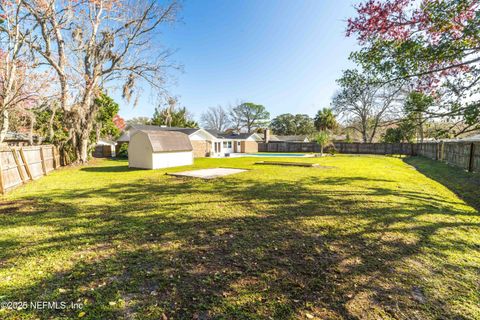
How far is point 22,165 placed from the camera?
8.88 metres

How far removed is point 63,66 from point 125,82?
353cm

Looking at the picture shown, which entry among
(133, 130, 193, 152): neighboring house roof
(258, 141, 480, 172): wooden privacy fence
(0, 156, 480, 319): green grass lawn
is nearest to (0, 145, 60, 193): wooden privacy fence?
(0, 156, 480, 319): green grass lawn

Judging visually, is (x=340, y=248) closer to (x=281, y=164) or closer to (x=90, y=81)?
(x=281, y=164)

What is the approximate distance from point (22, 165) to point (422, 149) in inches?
1338

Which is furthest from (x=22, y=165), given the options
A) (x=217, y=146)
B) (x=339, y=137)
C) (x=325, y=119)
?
(x=339, y=137)

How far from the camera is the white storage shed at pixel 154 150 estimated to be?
13.6m

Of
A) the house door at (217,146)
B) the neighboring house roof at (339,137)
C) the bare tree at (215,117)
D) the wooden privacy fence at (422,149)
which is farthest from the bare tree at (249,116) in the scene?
the house door at (217,146)

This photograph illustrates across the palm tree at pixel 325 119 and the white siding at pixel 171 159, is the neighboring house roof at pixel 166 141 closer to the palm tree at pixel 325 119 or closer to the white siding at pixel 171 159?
the white siding at pixel 171 159

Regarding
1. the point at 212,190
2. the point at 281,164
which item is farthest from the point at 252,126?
the point at 212,190

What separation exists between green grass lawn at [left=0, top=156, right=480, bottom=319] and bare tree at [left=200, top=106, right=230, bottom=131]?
53443mm

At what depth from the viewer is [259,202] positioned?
6172 mm

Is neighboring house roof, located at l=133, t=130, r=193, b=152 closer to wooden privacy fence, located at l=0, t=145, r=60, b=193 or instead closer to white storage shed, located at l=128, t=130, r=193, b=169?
white storage shed, located at l=128, t=130, r=193, b=169

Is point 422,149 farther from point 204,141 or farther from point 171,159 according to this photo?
point 171,159

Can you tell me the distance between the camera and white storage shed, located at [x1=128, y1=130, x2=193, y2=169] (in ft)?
44.7
